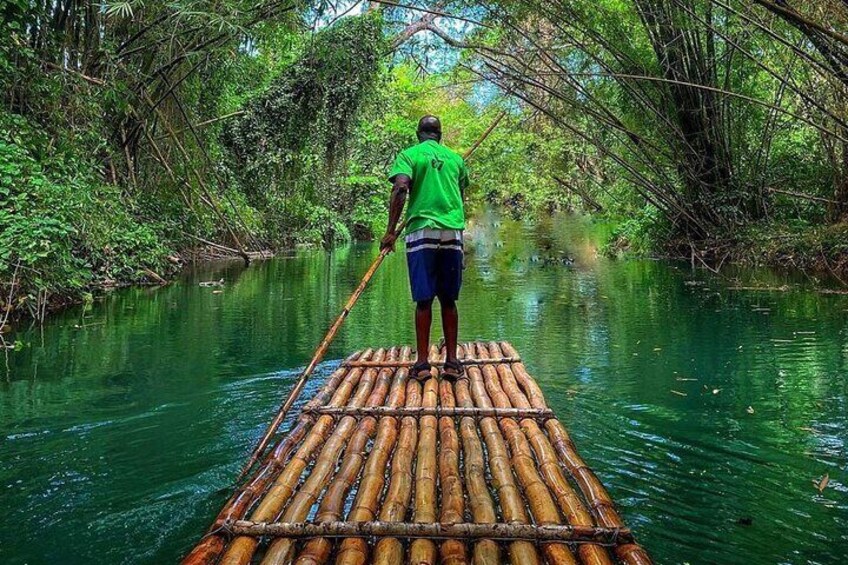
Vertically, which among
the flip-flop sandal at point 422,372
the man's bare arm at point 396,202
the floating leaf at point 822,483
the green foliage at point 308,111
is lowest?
the floating leaf at point 822,483

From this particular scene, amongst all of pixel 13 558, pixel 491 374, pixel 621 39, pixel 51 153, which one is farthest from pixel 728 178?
pixel 13 558

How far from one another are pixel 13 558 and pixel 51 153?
6003 millimetres

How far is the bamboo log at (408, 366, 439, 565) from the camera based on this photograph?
182 cm

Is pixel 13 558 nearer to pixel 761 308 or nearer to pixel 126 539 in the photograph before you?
pixel 126 539

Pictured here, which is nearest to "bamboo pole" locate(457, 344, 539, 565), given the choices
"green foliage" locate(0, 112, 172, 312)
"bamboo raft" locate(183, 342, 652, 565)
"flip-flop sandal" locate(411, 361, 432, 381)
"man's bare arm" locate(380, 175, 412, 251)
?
"bamboo raft" locate(183, 342, 652, 565)

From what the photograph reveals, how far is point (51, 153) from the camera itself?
7.23m

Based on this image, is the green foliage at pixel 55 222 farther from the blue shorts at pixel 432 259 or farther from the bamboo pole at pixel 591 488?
the bamboo pole at pixel 591 488

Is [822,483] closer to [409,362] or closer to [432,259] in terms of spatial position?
[432,259]

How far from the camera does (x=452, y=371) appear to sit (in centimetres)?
366

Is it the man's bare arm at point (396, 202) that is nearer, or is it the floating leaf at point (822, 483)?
the floating leaf at point (822, 483)

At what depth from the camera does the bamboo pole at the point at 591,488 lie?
1802 millimetres

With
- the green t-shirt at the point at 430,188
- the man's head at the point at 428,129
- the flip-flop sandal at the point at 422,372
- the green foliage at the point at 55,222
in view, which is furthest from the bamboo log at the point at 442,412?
the green foliage at the point at 55,222

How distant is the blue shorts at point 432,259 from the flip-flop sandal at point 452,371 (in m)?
0.37

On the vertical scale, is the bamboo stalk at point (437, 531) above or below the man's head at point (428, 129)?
below
